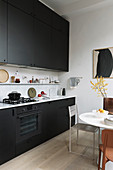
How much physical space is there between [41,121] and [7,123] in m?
0.81

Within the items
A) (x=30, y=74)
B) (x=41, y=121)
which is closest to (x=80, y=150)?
(x=41, y=121)

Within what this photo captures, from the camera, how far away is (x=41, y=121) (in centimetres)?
293

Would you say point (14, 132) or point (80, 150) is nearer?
point (14, 132)

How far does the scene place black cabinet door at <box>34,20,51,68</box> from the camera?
3.12 meters

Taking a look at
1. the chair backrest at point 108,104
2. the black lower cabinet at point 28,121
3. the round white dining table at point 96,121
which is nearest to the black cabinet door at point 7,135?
the black lower cabinet at point 28,121

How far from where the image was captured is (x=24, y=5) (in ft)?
9.09

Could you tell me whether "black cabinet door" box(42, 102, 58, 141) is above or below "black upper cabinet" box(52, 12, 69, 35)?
below

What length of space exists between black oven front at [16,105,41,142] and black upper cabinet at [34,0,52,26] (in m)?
1.87

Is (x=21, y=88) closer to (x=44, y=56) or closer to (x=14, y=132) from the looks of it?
(x=44, y=56)

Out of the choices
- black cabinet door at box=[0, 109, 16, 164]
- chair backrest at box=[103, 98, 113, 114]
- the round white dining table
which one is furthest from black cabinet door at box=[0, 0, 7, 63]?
chair backrest at box=[103, 98, 113, 114]

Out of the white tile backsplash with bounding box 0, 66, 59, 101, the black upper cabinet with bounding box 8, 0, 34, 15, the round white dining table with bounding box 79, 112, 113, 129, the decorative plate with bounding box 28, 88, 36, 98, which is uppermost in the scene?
the black upper cabinet with bounding box 8, 0, 34, 15

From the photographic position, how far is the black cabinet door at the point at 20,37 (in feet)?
8.37

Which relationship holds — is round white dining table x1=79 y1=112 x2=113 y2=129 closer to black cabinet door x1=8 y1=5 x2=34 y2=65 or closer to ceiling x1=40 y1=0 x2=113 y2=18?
black cabinet door x1=8 y1=5 x2=34 y2=65

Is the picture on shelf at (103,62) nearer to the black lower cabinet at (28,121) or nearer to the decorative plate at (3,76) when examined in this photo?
the black lower cabinet at (28,121)
